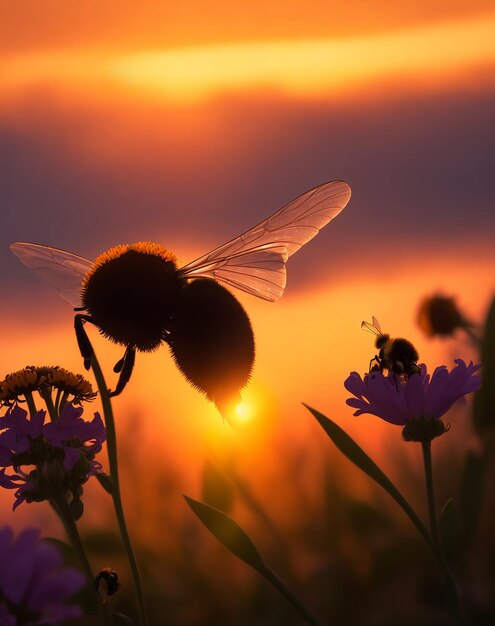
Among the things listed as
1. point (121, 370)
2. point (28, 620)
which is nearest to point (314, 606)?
point (121, 370)

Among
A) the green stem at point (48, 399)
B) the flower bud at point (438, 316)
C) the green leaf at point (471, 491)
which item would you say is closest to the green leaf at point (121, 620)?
the green stem at point (48, 399)

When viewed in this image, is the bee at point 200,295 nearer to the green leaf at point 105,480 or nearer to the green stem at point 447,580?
the green leaf at point 105,480

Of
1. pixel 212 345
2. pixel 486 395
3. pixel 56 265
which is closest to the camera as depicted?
pixel 212 345

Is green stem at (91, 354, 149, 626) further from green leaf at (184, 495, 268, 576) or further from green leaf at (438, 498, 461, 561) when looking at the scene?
green leaf at (438, 498, 461, 561)

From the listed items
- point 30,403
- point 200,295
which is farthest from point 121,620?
point 200,295

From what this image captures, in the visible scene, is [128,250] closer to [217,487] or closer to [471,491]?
[217,487]

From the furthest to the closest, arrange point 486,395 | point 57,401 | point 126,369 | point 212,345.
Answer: point 486,395 → point 126,369 → point 212,345 → point 57,401
